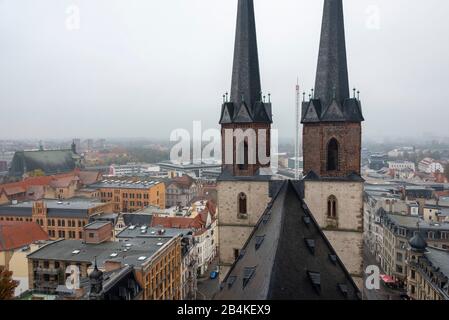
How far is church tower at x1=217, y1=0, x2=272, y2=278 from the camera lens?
28375 mm

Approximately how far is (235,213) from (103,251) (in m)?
15.6

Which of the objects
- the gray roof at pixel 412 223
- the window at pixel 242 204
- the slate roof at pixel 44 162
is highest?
the window at pixel 242 204

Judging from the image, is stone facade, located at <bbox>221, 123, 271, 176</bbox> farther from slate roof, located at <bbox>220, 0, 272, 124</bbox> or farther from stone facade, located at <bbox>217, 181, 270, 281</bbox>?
stone facade, located at <bbox>217, 181, 270, 281</bbox>

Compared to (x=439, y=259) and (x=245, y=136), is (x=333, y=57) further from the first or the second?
(x=439, y=259)

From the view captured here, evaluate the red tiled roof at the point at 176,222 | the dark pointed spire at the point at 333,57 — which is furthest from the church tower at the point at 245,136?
the red tiled roof at the point at 176,222

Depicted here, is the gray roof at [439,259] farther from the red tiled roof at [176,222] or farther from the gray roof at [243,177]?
the red tiled roof at [176,222]

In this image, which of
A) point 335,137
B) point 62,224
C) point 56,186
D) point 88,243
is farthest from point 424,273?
point 56,186

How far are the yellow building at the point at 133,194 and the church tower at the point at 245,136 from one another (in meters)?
51.4

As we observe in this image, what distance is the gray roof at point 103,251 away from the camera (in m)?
35.8

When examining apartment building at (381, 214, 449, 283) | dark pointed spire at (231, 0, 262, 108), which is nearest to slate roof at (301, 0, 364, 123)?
dark pointed spire at (231, 0, 262, 108)

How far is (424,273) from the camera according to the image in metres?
38.4

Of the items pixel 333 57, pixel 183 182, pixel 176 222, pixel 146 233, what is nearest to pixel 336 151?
pixel 333 57

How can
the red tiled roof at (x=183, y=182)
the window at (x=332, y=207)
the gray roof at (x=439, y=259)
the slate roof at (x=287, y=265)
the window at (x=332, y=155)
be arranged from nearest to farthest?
the slate roof at (x=287, y=265)
the window at (x=332, y=155)
the window at (x=332, y=207)
the gray roof at (x=439, y=259)
the red tiled roof at (x=183, y=182)

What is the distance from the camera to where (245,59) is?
28.4 m
